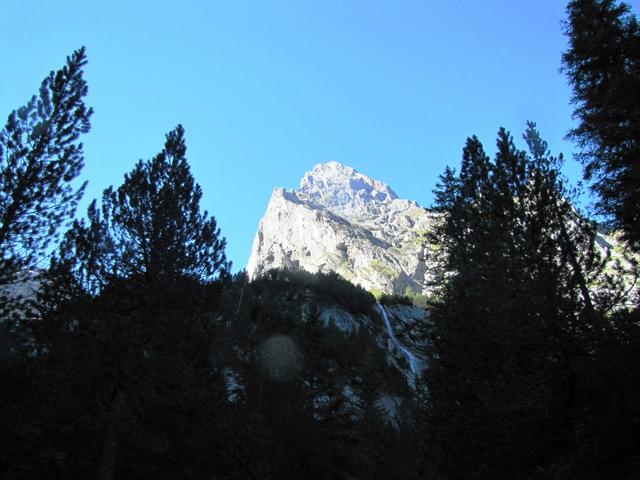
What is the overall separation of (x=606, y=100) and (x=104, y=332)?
15426 millimetres

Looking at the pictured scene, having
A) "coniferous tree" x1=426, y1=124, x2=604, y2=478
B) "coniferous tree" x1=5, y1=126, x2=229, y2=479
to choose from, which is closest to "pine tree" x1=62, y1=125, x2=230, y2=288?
"coniferous tree" x1=5, y1=126, x2=229, y2=479

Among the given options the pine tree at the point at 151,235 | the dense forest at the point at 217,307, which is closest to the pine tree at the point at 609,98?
the dense forest at the point at 217,307

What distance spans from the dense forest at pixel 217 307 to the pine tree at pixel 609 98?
55 millimetres

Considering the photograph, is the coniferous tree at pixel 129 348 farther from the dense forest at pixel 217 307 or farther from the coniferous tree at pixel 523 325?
the coniferous tree at pixel 523 325

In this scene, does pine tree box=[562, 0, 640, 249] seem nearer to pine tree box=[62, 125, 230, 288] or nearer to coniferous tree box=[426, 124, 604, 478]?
coniferous tree box=[426, 124, 604, 478]

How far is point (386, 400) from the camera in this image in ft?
168

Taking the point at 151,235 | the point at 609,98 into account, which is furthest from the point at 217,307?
the point at 609,98

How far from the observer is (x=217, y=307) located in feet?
48.4

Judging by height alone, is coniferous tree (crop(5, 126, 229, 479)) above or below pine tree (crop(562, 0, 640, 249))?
below

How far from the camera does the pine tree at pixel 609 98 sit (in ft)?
37.8

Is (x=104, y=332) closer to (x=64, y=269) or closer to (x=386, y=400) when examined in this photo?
(x=64, y=269)

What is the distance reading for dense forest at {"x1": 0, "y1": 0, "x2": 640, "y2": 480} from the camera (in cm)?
948

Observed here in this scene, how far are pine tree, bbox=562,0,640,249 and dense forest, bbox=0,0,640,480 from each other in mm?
55

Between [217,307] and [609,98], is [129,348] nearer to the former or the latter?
[217,307]
